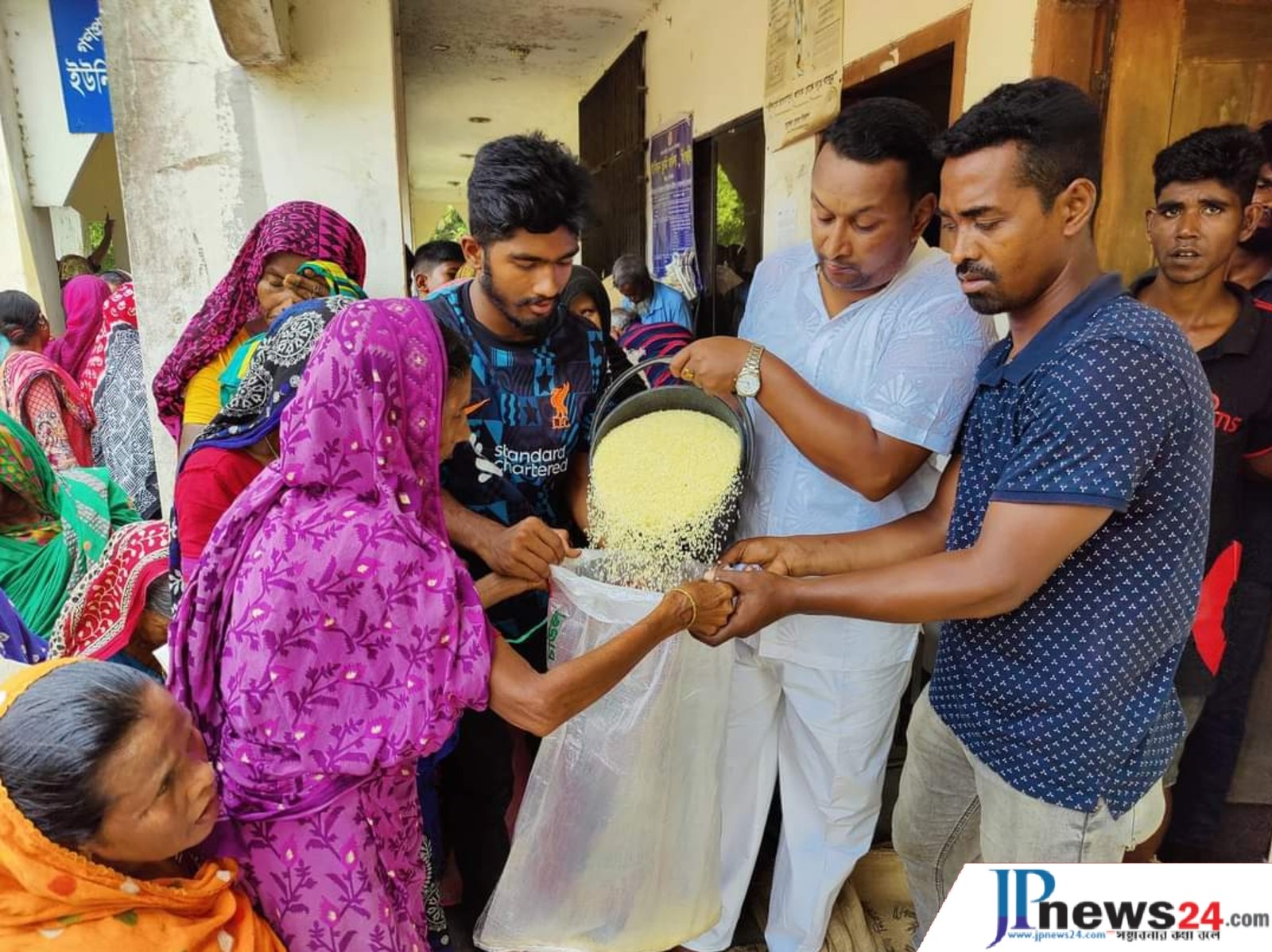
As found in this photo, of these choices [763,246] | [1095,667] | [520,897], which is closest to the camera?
[1095,667]

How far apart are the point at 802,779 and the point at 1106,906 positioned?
86 centimetres

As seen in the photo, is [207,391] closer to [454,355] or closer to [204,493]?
[204,493]

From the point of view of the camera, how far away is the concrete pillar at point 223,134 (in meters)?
3.22

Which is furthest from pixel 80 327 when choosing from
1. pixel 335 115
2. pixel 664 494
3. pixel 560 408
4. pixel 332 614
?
pixel 332 614

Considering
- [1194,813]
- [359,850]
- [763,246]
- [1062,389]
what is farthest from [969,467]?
[763,246]

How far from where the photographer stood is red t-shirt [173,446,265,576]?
Result: 184cm

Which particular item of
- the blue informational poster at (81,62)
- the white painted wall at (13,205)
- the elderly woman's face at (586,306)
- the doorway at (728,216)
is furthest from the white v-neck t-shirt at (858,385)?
the white painted wall at (13,205)

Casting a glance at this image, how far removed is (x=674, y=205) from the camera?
6.15 m

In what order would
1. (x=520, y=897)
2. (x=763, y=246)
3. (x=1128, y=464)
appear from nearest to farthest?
(x=1128, y=464) → (x=520, y=897) → (x=763, y=246)

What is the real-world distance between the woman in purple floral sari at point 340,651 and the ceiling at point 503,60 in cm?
569

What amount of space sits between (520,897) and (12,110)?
8.27 metres

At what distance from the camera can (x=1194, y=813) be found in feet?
8.11

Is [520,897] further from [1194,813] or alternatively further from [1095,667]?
[1194,813]

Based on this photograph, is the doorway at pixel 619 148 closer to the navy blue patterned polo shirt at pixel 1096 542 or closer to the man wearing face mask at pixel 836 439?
the man wearing face mask at pixel 836 439
